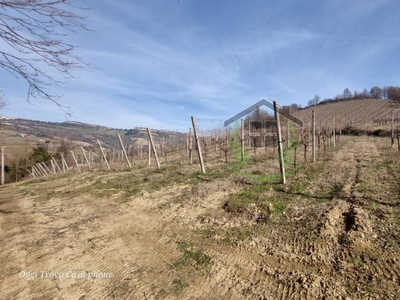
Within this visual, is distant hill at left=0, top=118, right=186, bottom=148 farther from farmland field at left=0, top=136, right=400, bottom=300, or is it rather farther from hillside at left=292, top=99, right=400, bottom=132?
hillside at left=292, top=99, right=400, bottom=132

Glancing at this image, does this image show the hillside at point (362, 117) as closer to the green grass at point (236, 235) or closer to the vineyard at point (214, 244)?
the vineyard at point (214, 244)

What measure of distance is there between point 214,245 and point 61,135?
151 feet

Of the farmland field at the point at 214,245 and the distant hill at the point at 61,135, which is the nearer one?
the farmland field at the point at 214,245

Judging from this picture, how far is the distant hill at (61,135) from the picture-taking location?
42.0ft

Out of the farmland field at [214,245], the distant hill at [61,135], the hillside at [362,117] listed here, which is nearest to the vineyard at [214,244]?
the farmland field at [214,245]

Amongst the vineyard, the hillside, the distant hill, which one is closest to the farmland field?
the vineyard

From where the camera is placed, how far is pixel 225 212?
4.83 meters

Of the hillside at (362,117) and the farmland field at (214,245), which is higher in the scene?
the hillside at (362,117)

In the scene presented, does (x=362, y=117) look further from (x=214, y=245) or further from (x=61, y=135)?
(x=61, y=135)

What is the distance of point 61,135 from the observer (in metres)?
42.1

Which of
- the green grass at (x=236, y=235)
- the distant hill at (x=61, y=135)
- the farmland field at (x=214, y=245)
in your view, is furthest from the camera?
the distant hill at (x=61, y=135)

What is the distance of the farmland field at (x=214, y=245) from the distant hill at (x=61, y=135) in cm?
205

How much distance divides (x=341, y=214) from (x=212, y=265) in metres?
2.58

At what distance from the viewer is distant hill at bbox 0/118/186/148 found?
12.8 m
